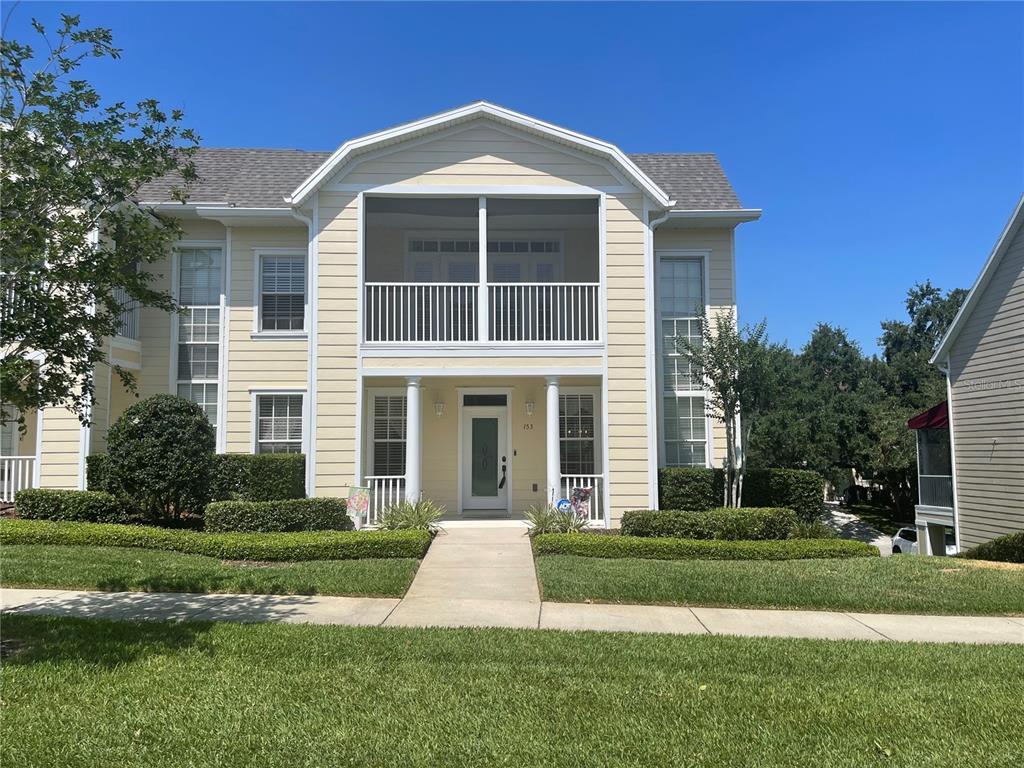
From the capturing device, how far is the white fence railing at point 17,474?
12.9 metres

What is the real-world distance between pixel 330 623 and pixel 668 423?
9.84 meters

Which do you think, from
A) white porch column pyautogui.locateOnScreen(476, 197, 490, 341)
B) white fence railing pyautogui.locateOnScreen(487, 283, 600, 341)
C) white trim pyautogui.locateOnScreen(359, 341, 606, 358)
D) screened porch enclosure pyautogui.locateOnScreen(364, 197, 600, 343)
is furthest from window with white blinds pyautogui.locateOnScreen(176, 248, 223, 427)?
white fence railing pyautogui.locateOnScreen(487, 283, 600, 341)

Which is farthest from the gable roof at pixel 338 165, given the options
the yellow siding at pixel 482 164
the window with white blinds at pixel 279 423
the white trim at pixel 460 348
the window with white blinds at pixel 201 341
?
the window with white blinds at pixel 279 423

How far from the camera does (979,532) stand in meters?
16.1

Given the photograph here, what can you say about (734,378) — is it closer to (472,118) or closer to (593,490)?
(593,490)

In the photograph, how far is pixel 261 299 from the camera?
14.4 meters

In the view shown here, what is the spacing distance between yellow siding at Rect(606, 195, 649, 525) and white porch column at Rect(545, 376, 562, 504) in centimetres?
99

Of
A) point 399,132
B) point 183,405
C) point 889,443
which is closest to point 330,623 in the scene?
point 183,405

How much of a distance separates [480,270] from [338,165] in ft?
11.1

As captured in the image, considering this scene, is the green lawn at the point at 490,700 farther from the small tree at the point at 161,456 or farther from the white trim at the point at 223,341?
the white trim at the point at 223,341

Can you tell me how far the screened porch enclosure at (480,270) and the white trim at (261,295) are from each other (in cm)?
152

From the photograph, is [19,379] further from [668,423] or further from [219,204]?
[668,423]

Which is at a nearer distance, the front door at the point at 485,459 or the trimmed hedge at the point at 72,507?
the trimmed hedge at the point at 72,507

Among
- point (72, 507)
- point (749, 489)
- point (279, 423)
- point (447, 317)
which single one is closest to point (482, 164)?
point (447, 317)
